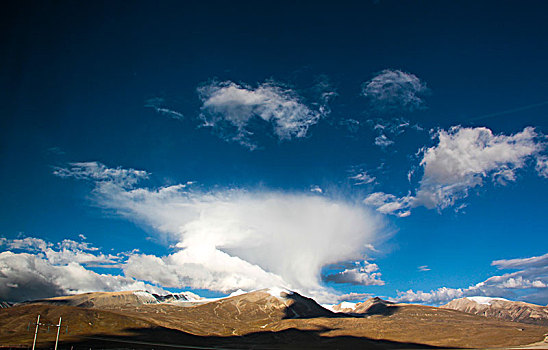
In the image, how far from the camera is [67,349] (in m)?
199

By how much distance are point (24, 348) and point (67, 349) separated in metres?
21.0

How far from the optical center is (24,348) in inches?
7672
